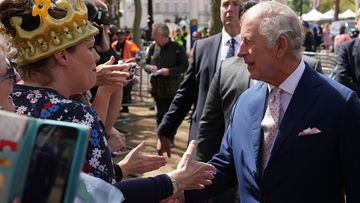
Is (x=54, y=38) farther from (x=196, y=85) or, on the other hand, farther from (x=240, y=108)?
(x=196, y=85)

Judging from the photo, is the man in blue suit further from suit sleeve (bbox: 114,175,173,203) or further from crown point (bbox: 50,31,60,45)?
crown point (bbox: 50,31,60,45)

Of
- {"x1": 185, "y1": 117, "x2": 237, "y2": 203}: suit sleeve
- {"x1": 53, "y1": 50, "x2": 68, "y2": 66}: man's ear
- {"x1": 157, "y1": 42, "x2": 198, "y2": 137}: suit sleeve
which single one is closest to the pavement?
{"x1": 157, "y1": 42, "x2": 198, "y2": 137}: suit sleeve

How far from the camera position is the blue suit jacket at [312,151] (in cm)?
235

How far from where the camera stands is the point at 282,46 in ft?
8.21

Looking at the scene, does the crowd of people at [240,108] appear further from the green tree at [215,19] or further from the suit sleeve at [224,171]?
the green tree at [215,19]

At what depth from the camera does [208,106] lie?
3754 mm

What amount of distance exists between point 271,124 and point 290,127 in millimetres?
151

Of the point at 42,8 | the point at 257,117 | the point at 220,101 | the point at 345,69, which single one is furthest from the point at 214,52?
the point at 345,69

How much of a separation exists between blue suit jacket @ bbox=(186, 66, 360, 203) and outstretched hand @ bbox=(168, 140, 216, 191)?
344 millimetres

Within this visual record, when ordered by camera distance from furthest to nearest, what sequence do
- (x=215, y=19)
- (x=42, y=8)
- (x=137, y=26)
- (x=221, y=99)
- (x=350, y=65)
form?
(x=137, y=26) → (x=215, y=19) → (x=350, y=65) → (x=221, y=99) → (x=42, y=8)

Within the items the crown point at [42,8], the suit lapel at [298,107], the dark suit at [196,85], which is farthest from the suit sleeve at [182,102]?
the crown point at [42,8]

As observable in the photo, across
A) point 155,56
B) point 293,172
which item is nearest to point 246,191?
point 293,172

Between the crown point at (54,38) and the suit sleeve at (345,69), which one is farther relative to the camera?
the suit sleeve at (345,69)

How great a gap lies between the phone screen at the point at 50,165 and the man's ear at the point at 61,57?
3.83 ft
